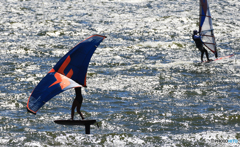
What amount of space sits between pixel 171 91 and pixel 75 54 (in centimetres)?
754

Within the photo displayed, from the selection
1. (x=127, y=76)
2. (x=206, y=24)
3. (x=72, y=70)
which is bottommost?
(x=127, y=76)

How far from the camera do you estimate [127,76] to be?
1919cm

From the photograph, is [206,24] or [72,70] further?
[206,24]

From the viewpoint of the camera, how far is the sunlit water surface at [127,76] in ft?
40.0

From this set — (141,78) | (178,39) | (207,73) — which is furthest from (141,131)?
(178,39)

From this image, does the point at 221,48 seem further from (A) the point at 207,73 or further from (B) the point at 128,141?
(B) the point at 128,141

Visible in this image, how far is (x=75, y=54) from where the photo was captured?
1033 cm

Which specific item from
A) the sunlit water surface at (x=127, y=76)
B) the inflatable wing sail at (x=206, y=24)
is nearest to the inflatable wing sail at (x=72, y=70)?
the sunlit water surface at (x=127, y=76)

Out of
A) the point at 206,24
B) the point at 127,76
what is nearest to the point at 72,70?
the point at 127,76

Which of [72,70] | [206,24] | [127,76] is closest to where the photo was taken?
[72,70]

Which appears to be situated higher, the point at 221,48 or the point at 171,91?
the point at 221,48

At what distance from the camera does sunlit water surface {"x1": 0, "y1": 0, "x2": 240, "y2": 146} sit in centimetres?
1220

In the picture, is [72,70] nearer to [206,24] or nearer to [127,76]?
[127,76]

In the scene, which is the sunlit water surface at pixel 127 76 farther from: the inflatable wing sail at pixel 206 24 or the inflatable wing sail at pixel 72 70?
the inflatable wing sail at pixel 72 70
